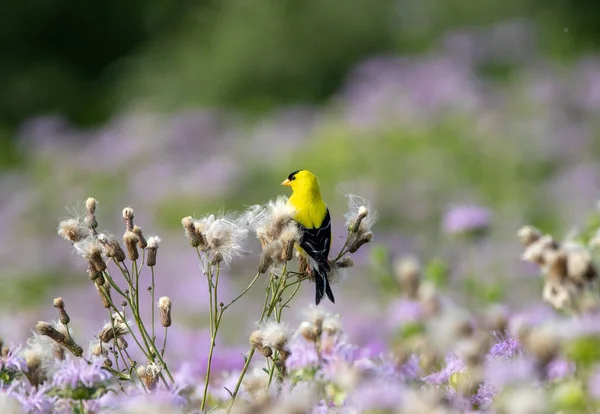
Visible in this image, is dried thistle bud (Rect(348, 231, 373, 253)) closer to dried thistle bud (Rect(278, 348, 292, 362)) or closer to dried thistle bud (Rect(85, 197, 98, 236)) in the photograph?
dried thistle bud (Rect(278, 348, 292, 362))

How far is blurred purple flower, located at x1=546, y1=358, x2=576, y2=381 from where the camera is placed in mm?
1363

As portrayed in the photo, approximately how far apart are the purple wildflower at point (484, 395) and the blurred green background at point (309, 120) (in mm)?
753

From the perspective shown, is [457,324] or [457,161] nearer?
[457,324]

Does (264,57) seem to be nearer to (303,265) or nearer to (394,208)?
(394,208)

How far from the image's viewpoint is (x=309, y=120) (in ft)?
37.6

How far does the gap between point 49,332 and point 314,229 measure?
56 cm

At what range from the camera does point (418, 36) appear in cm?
1155

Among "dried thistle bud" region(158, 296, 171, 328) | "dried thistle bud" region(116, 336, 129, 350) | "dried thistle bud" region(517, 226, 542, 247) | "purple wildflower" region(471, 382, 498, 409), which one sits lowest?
"purple wildflower" region(471, 382, 498, 409)

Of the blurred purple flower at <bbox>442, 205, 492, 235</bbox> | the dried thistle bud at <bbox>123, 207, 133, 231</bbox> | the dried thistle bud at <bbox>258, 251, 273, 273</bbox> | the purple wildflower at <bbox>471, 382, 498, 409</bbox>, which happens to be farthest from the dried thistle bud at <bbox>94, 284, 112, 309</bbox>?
the blurred purple flower at <bbox>442, 205, 492, 235</bbox>

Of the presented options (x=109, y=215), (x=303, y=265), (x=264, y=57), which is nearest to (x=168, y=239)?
(x=109, y=215)

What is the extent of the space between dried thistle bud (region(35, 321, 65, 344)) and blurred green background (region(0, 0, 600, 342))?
58 cm

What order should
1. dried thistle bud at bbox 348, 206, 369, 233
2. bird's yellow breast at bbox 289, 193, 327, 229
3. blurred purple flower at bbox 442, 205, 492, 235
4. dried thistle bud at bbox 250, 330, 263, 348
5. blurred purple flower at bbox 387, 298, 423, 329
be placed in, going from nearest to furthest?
dried thistle bud at bbox 250, 330, 263, 348
dried thistle bud at bbox 348, 206, 369, 233
bird's yellow breast at bbox 289, 193, 327, 229
blurred purple flower at bbox 387, 298, 423, 329
blurred purple flower at bbox 442, 205, 492, 235

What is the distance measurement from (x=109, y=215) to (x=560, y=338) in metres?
6.44

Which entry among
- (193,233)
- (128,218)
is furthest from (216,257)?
(128,218)
